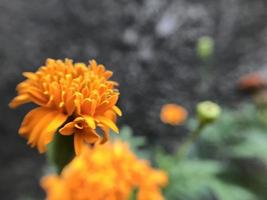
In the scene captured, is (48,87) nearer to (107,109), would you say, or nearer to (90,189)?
(107,109)

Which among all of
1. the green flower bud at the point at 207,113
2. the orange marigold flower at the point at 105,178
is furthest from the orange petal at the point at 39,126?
the green flower bud at the point at 207,113

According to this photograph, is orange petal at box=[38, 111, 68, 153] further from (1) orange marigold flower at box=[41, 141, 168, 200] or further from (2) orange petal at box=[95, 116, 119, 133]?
(1) orange marigold flower at box=[41, 141, 168, 200]

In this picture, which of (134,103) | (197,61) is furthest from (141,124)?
(197,61)

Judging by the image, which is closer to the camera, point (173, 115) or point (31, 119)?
point (31, 119)

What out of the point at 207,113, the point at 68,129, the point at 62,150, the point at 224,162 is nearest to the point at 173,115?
the point at 224,162

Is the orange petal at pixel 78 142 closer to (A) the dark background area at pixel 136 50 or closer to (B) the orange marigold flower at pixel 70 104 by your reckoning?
(B) the orange marigold flower at pixel 70 104

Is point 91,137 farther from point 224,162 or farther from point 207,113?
point 224,162
